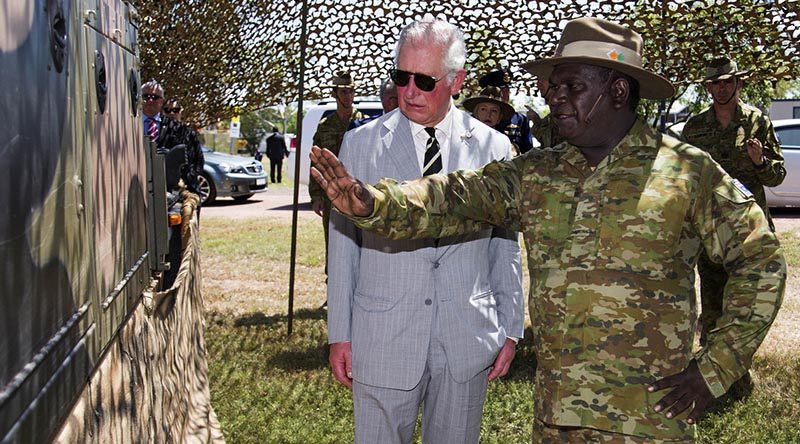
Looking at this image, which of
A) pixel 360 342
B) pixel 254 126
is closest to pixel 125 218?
pixel 360 342

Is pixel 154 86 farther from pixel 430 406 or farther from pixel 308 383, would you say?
pixel 430 406

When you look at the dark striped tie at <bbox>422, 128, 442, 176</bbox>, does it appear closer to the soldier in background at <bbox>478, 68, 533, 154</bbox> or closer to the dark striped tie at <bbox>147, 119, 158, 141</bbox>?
the soldier in background at <bbox>478, 68, 533, 154</bbox>

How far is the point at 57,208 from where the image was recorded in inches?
76.6

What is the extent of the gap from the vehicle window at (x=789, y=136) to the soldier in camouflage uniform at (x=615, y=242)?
14.2 meters

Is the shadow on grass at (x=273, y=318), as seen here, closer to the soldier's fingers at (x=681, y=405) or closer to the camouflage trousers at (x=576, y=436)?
the camouflage trousers at (x=576, y=436)

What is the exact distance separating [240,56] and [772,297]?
5620 mm

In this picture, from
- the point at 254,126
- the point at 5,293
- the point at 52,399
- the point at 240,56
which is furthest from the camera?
the point at 254,126

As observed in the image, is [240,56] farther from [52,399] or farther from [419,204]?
[52,399]

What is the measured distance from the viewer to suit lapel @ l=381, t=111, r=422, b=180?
10.4 ft

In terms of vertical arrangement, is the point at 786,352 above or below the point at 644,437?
below

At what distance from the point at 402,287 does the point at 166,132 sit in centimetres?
596

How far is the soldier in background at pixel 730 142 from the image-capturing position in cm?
612

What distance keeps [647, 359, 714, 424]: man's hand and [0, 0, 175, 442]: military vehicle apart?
1470mm

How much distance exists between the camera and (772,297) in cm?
238
